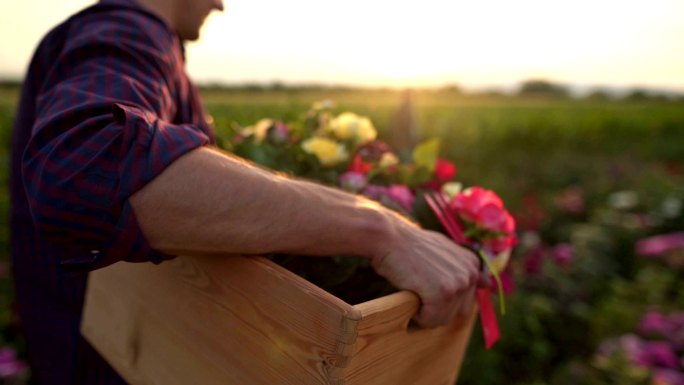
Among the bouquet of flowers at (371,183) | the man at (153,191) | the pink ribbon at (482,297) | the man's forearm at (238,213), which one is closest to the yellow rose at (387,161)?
the bouquet of flowers at (371,183)

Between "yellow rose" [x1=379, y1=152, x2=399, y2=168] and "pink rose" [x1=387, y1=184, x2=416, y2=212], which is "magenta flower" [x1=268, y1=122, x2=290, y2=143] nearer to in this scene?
"yellow rose" [x1=379, y1=152, x2=399, y2=168]

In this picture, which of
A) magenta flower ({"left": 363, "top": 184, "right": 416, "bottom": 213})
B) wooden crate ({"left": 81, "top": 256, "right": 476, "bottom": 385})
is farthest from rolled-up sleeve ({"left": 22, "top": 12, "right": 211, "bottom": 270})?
magenta flower ({"left": 363, "top": 184, "right": 416, "bottom": 213})

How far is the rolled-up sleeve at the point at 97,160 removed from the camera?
28.2 inches

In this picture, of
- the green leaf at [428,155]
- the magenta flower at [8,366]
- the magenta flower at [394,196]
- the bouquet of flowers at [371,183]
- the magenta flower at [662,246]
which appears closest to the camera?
the bouquet of flowers at [371,183]

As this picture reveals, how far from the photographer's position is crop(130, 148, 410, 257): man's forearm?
74 centimetres

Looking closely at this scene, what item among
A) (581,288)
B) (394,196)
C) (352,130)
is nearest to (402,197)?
(394,196)

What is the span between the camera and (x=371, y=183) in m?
1.37

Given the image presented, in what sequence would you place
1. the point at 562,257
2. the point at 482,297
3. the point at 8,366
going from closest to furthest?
the point at 482,297
the point at 8,366
the point at 562,257

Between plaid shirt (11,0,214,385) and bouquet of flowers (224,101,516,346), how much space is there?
34 cm

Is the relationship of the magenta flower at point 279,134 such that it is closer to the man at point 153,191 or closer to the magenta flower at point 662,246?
the man at point 153,191

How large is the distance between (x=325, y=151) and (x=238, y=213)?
2.04ft

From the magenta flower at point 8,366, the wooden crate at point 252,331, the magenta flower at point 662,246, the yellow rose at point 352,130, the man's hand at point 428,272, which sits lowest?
the magenta flower at point 8,366

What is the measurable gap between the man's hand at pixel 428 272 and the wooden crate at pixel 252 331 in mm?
28

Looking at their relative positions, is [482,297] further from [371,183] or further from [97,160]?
[97,160]
